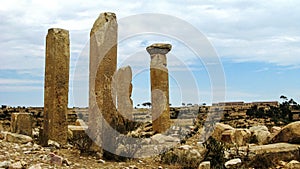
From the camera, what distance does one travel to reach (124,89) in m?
16.0

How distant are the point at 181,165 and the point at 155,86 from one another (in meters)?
7.81

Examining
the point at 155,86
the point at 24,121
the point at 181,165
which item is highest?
the point at 155,86

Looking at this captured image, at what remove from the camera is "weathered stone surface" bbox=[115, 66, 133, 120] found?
51.5 feet

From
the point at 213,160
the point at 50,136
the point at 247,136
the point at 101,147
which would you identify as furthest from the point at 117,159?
the point at 247,136

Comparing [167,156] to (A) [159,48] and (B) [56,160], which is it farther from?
(A) [159,48]

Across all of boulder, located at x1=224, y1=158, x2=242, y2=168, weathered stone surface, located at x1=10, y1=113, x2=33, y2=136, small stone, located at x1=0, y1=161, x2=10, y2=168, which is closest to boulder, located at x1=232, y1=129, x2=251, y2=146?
boulder, located at x1=224, y1=158, x2=242, y2=168

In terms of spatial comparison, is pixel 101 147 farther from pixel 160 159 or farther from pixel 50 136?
pixel 50 136

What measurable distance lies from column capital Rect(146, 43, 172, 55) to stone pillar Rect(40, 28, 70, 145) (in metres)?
5.96

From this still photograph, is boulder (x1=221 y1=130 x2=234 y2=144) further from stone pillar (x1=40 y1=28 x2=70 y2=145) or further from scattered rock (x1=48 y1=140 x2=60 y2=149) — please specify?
scattered rock (x1=48 y1=140 x2=60 y2=149)

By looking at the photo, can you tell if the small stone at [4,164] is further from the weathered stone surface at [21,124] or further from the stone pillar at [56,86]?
the weathered stone surface at [21,124]

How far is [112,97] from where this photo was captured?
1011cm

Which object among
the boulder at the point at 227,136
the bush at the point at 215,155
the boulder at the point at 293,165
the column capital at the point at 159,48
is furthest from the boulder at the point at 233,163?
the column capital at the point at 159,48

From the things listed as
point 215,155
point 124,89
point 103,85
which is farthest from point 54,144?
point 124,89

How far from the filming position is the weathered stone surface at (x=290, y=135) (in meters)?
10.6
